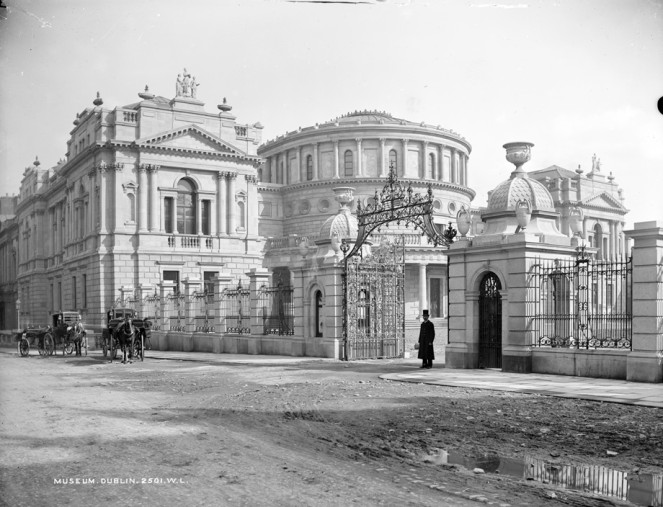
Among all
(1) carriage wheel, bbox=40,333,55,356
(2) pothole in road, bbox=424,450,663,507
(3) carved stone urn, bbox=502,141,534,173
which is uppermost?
(3) carved stone urn, bbox=502,141,534,173

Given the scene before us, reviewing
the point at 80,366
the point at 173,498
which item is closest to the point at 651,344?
the point at 173,498

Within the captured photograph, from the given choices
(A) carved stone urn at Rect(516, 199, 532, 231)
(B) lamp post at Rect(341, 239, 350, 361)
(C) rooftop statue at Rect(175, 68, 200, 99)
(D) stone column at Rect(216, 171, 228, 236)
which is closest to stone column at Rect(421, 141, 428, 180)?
(D) stone column at Rect(216, 171, 228, 236)

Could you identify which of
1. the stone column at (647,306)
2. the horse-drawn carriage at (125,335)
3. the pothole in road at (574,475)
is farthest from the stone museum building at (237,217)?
the pothole in road at (574,475)

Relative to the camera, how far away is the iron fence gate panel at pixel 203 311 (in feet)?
109

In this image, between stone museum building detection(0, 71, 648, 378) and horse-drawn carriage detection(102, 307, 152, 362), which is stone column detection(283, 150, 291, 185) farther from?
horse-drawn carriage detection(102, 307, 152, 362)

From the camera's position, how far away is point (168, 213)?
50.9 metres

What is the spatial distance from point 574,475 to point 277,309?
20.5 m

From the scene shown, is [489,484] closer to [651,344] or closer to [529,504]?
[529,504]

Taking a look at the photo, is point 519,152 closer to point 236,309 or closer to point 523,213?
point 523,213

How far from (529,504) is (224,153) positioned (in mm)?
46970

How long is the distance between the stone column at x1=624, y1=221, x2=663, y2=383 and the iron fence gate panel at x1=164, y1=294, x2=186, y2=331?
23.3m

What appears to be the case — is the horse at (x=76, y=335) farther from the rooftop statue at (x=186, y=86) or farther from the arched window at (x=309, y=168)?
the arched window at (x=309, y=168)

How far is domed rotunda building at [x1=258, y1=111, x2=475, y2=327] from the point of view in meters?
82.2

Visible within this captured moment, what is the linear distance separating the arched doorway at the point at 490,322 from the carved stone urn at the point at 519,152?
3.27 meters
